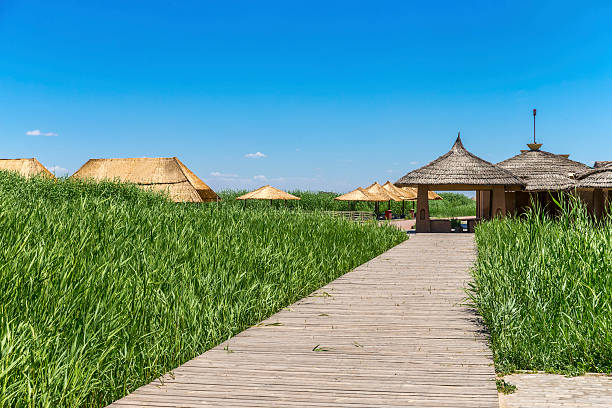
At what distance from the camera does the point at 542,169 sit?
2252cm

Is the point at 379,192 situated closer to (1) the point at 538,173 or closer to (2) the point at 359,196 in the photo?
(2) the point at 359,196

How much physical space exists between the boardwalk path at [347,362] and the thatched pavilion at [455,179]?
45.6 ft

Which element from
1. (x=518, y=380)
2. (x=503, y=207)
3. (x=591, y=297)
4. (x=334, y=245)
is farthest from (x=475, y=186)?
(x=518, y=380)

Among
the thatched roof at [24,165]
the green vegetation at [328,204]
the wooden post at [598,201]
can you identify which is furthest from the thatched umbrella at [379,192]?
the thatched roof at [24,165]

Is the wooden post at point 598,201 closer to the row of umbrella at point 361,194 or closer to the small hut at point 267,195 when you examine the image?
the row of umbrella at point 361,194

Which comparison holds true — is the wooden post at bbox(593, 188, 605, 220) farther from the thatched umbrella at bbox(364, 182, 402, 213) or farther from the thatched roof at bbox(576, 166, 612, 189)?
the thatched umbrella at bbox(364, 182, 402, 213)

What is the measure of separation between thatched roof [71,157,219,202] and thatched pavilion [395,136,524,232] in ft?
32.8

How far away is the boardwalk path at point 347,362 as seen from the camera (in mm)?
3092

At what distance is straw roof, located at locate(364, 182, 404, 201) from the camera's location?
30.0 metres

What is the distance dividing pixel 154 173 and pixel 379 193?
1232 cm

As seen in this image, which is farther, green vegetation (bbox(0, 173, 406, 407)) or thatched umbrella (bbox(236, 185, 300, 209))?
thatched umbrella (bbox(236, 185, 300, 209))

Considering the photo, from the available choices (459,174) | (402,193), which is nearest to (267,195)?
(402,193)

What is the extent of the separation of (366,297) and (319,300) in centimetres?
58

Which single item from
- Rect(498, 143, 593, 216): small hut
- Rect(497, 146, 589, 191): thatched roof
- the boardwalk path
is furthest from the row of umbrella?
the boardwalk path
